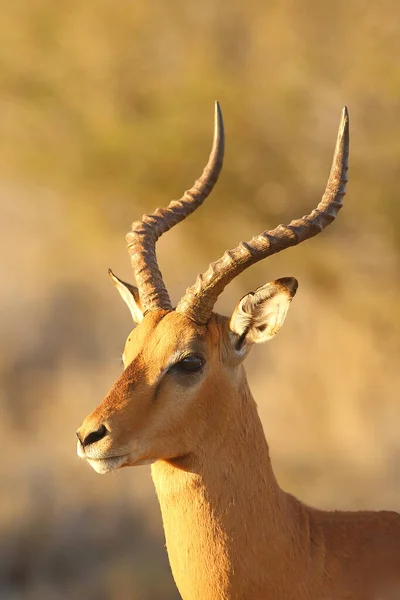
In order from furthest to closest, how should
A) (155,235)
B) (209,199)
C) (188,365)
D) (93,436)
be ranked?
(209,199) < (155,235) < (188,365) < (93,436)

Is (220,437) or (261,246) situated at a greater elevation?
(261,246)

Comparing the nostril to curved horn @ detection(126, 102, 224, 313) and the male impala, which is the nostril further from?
curved horn @ detection(126, 102, 224, 313)

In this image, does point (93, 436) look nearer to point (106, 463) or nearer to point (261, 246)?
point (106, 463)

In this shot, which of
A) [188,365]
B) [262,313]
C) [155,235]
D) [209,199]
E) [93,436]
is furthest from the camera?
[209,199]

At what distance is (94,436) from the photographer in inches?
165

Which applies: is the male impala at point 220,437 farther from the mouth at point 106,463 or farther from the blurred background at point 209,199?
the blurred background at point 209,199

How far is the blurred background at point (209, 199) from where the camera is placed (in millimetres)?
10906

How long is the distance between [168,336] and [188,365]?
0.18 m

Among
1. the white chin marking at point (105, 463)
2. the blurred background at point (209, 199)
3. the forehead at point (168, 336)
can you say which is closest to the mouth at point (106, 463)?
the white chin marking at point (105, 463)

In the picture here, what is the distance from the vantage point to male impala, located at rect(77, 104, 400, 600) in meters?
4.48

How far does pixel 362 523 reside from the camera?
17.2 ft

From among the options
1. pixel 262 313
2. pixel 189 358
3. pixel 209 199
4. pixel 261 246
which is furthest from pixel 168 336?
pixel 209 199

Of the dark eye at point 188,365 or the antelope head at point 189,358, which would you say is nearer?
the antelope head at point 189,358

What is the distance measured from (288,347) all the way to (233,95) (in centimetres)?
348
